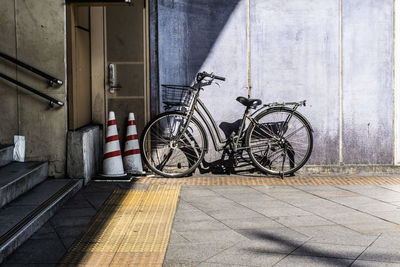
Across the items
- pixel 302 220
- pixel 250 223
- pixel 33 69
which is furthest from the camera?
pixel 33 69

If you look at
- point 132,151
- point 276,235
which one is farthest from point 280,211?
point 132,151

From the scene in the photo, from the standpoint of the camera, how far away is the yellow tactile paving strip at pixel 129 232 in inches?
168

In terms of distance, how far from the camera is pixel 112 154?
7.56 m

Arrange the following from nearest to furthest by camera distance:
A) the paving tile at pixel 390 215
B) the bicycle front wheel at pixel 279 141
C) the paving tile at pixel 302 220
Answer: the paving tile at pixel 302 220, the paving tile at pixel 390 215, the bicycle front wheel at pixel 279 141

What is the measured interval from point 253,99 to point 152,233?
3348 millimetres

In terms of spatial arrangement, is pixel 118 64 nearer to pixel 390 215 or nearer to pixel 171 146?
pixel 171 146

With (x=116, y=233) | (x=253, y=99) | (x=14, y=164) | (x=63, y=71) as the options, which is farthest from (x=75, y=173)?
(x=253, y=99)

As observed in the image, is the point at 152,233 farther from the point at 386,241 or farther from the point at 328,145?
the point at 328,145

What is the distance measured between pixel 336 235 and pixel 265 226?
692 mm

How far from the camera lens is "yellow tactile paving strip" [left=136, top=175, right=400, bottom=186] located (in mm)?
7465

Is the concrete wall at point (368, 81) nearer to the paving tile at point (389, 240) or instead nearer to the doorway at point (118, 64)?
the doorway at point (118, 64)

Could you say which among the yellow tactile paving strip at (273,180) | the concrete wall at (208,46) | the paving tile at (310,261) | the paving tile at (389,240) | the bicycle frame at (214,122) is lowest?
the paving tile at (310,261)

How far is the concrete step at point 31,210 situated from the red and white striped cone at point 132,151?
3.70 ft

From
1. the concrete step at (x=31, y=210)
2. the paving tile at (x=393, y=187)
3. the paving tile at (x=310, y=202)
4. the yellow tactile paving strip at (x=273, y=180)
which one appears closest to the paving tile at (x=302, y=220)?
the paving tile at (x=310, y=202)
